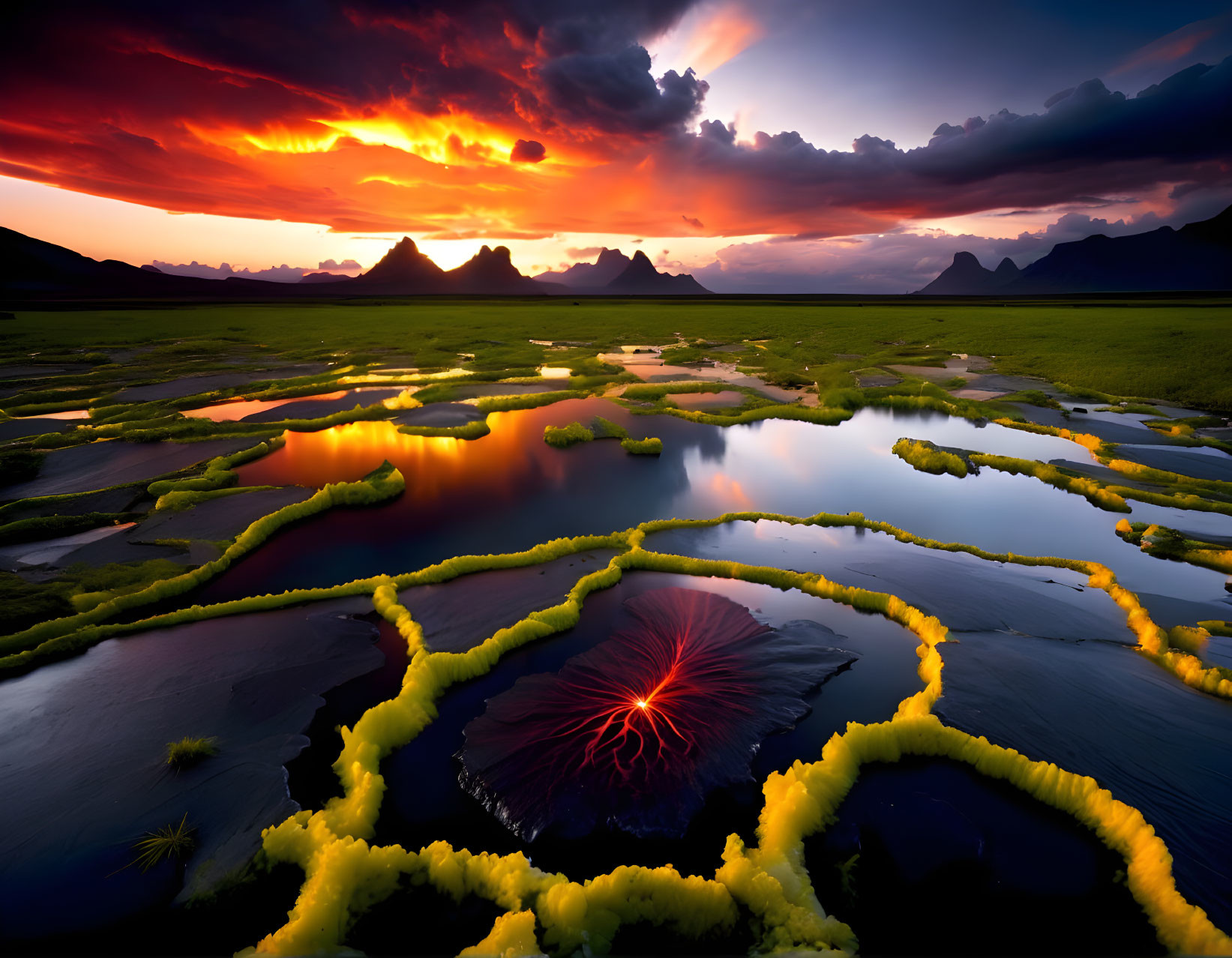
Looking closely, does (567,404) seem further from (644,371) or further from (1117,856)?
(1117,856)

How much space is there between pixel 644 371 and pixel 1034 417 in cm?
937

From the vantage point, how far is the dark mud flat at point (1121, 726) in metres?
2.31

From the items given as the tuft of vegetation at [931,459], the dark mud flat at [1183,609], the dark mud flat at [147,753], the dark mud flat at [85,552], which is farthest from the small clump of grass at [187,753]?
the tuft of vegetation at [931,459]

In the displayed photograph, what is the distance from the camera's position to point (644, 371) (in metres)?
15.9

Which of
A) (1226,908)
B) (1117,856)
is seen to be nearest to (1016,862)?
(1117,856)

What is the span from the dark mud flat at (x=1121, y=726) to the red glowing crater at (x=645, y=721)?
0.81 meters

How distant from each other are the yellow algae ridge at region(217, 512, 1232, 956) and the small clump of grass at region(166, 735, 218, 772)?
A: 654mm

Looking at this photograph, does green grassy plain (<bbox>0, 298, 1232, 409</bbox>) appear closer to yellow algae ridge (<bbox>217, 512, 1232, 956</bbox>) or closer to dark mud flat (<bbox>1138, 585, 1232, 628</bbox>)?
dark mud flat (<bbox>1138, 585, 1232, 628</bbox>)

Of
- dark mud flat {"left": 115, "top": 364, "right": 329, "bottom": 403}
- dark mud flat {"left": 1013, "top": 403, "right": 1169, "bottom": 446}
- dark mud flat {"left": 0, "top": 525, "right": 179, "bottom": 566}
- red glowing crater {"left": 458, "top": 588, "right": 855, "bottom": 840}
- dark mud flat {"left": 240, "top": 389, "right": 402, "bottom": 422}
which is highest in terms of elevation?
red glowing crater {"left": 458, "top": 588, "right": 855, "bottom": 840}

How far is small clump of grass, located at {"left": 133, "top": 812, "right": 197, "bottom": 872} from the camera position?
7.25 feet

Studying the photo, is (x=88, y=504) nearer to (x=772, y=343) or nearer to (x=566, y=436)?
(x=566, y=436)

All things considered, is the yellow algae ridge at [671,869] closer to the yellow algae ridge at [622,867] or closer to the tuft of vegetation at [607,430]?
the yellow algae ridge at [622,867]

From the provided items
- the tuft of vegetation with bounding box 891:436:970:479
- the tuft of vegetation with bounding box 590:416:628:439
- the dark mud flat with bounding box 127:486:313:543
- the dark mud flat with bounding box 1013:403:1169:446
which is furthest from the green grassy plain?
the dark mud flat with bounding box 127:486:313:543

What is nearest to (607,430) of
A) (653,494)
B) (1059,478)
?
(653,494)
